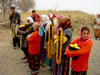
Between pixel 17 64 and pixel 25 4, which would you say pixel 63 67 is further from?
pixel 25 4

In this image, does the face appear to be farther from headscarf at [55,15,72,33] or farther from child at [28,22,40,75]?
child at [28,22,40,75]

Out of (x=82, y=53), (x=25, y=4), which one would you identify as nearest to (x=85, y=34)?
(x=82, y=53)

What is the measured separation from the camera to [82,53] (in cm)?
214

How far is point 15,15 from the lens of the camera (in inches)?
221

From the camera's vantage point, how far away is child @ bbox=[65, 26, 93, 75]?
7.04 ft

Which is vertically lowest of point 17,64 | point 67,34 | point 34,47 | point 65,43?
point 17,64

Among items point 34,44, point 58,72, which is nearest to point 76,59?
point 58,72

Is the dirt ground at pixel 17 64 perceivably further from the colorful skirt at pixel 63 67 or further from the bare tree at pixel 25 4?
the bare tree at pixel 25 4

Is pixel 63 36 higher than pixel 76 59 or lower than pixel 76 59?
higher

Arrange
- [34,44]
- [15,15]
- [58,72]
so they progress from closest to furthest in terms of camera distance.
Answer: [58,72] → [34,44] → [15,15]

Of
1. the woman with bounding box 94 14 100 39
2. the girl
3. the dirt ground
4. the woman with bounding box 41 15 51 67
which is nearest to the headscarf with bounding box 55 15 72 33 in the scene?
the girl

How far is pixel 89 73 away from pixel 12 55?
317 centimetres

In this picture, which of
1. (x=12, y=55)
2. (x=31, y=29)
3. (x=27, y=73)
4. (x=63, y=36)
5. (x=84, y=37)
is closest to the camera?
(x=84, y=37)

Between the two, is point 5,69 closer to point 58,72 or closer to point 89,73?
point 58,72
